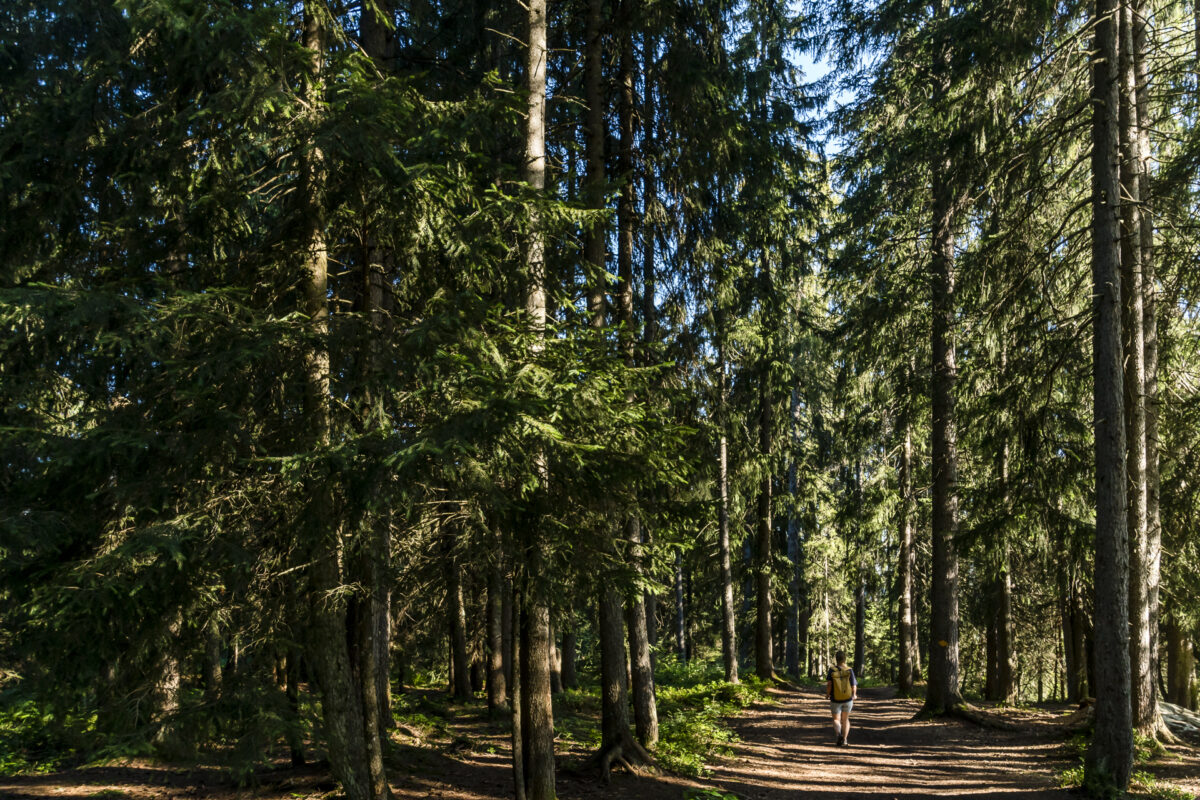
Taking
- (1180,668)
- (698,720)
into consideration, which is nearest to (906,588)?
(1180,668)

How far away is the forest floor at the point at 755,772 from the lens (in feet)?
28.1

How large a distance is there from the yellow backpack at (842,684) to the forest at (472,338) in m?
2.18

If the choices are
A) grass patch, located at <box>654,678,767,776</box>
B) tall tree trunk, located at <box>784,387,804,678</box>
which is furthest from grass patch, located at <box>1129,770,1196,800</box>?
tall tree trunk, located at <box>784,387,804,678</box>

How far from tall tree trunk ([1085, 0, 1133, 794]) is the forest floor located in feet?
2.03

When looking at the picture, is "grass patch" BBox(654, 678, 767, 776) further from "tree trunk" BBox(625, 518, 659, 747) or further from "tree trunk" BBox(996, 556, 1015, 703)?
"tree trunk" BBox(996, 556, 1015, 703)

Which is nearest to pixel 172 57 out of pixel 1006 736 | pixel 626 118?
pixel 626 118

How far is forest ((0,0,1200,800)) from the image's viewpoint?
5910 mm

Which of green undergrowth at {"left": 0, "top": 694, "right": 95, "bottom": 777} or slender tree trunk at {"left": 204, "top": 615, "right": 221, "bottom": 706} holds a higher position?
slender tree trunk at {"left": 204, "top": 615, "right": 221, "bottom": 706}

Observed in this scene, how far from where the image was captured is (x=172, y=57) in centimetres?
652

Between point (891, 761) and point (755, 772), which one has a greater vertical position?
point (755, 772)

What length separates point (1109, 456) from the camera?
8812 mm

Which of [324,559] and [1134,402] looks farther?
[1134,402]

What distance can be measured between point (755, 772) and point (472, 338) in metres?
8.27

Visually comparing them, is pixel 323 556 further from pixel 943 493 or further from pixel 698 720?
pixel 943 493
